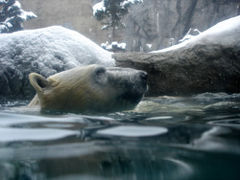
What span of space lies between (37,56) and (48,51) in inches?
7.4

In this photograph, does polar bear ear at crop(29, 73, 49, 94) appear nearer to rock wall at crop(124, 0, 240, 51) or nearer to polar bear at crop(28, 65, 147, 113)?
polar bear at crop(28, 65, 147, 113)

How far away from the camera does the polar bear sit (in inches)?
107

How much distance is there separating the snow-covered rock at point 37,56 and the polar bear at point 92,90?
69.2 inches

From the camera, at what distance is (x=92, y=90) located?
2.78m

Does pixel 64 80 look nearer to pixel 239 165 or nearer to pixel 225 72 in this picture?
pixel 239 165

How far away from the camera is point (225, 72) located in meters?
4.70

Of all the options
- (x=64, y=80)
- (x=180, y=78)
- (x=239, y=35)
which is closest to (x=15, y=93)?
(x=64, y=80)

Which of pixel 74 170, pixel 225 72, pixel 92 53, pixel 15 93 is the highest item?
pixel 92 53

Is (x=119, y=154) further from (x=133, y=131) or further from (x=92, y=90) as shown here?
(x=92, y=90)

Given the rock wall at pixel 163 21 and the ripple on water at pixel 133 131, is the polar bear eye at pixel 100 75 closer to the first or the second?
the ripple on water at pixel 133 131

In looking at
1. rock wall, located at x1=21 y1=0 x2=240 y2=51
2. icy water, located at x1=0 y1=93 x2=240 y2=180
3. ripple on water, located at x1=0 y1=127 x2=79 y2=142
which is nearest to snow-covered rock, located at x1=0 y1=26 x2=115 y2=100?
ripple on water, located at x1=0 y1=127 x2=79 y2=142

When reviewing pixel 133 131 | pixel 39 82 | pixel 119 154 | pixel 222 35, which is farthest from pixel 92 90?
pixel 222 35

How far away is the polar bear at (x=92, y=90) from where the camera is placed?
272 centimetres

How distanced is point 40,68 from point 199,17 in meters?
14.6
